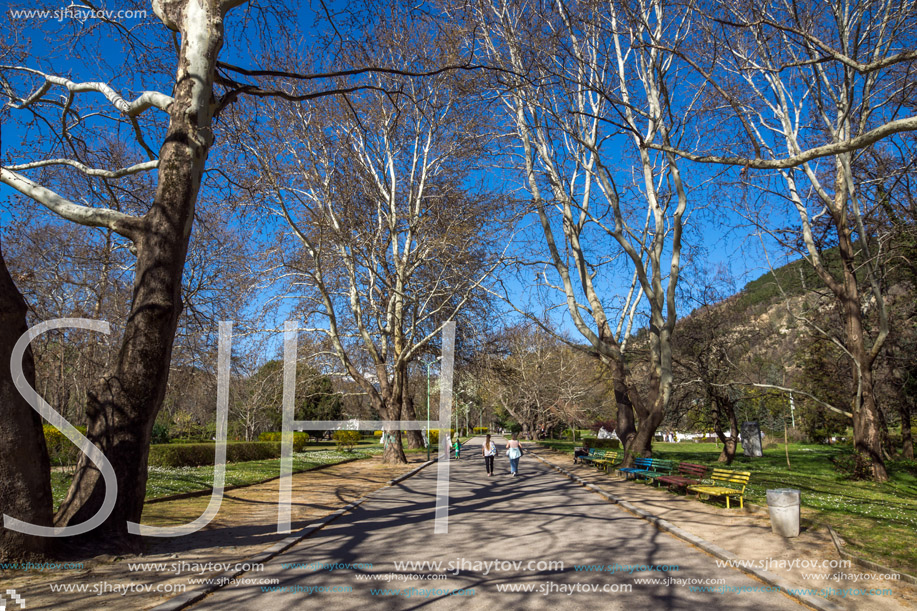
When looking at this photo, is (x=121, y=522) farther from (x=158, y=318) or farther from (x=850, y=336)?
(x=850, y=336)

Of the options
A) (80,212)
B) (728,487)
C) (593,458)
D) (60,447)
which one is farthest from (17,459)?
(593,458)

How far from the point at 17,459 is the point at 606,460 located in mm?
18339

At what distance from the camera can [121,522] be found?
6.69 meters

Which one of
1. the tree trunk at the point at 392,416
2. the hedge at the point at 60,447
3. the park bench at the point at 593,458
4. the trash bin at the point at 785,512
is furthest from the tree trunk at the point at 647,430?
the hedge at the point at 60,447

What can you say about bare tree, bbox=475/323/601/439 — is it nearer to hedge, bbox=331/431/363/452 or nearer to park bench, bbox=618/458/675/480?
hedge, bbox=331/431/363/452

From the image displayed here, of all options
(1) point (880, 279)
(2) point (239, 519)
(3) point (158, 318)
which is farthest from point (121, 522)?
(1) point (880, 279)

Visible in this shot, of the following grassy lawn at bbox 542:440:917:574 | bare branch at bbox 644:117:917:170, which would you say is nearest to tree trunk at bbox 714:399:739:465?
grassy lawn at bbox 542:440:917:574

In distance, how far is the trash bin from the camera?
8.15 metres

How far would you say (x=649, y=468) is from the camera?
55.2ft

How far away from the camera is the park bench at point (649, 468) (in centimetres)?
1550

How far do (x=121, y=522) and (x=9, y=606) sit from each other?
1764 millimetres

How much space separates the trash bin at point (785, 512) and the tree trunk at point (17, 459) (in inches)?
375

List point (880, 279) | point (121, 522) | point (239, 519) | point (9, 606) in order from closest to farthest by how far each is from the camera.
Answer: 1. point (9, 606)
2. point (121, 522)
3. point (239, 519)
4. point (880, 279)
